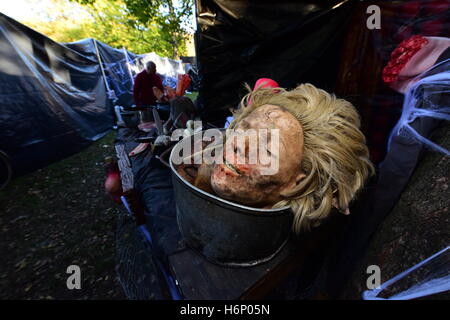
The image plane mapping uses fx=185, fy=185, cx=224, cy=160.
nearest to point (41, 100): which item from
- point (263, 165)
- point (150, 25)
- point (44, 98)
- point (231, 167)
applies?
point (44, 98)

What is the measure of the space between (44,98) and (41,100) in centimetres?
8

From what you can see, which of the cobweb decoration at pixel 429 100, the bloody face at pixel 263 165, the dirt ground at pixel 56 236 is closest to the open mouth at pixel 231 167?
the bloody face at pixel 263 165

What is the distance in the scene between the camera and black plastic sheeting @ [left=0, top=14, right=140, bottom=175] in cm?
300

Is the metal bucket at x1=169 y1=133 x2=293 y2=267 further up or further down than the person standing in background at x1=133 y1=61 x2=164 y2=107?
further down

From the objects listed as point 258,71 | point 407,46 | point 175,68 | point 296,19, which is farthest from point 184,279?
point 175,68

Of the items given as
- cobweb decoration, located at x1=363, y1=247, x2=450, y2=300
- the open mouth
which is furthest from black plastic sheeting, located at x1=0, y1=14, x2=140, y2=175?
cobweb decoration, located at x1=363, y1=247, x2=450, y2=300

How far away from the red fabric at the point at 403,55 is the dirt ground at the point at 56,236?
96.5 inches

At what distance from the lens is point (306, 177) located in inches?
28.4

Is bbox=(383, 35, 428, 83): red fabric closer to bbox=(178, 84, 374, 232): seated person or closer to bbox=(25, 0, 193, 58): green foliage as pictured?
bbox=(178, 84, 374, 232): seated person

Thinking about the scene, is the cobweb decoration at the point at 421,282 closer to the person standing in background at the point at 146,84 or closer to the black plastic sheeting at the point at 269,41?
the black plastic sheeting at the point at 269,41

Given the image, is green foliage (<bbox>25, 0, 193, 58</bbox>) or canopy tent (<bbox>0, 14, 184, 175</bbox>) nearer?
canopy tent (<bbox>0, 14, 184, 175</bbox>)

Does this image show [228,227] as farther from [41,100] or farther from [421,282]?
[41,100]

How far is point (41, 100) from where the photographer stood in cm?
348
